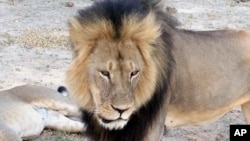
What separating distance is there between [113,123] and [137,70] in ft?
0.94

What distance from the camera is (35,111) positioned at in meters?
5.17

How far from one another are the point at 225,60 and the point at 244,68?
0.48ft

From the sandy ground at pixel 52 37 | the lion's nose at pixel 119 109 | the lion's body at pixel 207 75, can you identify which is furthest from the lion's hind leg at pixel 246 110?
the lion's nose at pixel 119 109

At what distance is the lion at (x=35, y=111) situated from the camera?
493cm

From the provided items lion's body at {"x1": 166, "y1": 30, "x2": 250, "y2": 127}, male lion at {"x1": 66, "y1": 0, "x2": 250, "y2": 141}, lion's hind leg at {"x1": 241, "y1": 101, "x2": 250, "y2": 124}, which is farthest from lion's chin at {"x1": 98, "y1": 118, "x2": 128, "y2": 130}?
lion's hind leg at {"x1": 241, "y1": 101, "x2": 250, "y2": 124}

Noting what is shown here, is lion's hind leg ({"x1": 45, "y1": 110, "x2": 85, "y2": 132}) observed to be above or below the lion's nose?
below

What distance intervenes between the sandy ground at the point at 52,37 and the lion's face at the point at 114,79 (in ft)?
2.56

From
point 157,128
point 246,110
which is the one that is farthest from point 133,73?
point 246,110

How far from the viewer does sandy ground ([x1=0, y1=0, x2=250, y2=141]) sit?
17.2ft

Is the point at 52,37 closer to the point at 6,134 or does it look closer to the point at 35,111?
the point at 35,111

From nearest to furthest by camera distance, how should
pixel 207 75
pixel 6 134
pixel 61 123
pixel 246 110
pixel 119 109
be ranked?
1. pixel 119 109
2. pixel 207 75
3. pixel 6 134
4. pixel 246 110
5. pixel 61 123

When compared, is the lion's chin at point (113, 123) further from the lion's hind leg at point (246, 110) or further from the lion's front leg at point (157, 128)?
the lion's hind leg at point (246, 110)

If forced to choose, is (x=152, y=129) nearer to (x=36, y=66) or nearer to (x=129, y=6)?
(x=129, y=6)

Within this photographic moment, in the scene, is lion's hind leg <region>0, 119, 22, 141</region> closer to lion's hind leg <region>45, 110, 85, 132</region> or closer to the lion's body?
lion's hind leg <region>45, 110, 85, 132</region>
